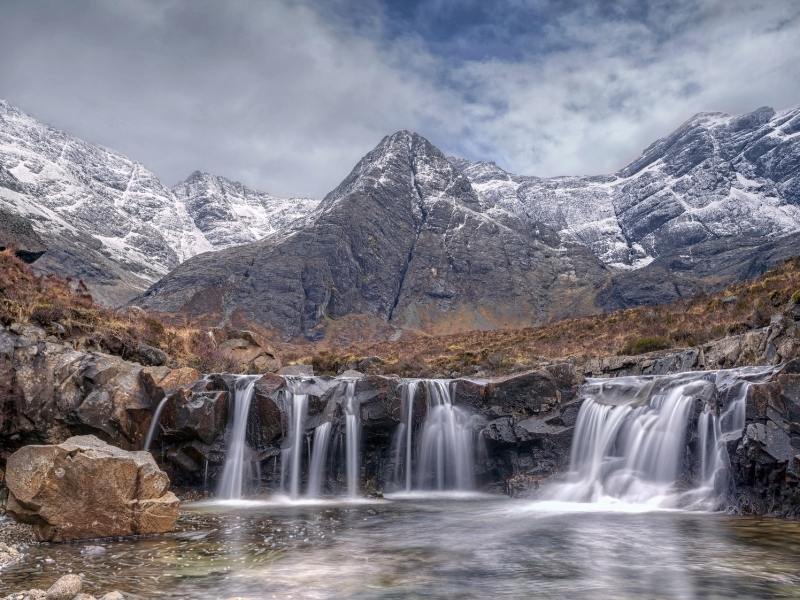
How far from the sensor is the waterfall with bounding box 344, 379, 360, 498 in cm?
2308

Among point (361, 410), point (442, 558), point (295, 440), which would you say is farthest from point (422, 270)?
point (442, 558)

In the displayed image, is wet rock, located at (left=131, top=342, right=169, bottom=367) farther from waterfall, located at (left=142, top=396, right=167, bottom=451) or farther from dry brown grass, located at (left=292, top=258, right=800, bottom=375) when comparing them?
dry brown grass, located at (left=292, top=258, right=800, bottom=375)

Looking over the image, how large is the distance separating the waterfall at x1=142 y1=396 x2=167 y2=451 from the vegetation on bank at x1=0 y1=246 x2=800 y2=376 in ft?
17.3

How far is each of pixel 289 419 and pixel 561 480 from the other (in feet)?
36.6

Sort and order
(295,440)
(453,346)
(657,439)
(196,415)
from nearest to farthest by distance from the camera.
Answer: (657,439) → (196,415) → (295,440) → (453,346)

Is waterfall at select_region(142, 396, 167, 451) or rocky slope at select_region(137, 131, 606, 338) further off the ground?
rocky slope at select_region(137, 131, 606, 338)

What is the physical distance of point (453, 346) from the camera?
5262cm

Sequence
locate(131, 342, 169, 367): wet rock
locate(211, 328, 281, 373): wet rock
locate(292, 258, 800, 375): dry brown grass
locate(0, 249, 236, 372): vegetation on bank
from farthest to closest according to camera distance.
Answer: locate(211, 328, 281, 373): wet rock < locate(292, 258, 800, 375): dry brown grass < locate(131, 342, 169, 367): wet rock < locate(0, 249, 236, 372): vegetation on bank

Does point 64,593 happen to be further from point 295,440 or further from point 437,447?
point 437,447

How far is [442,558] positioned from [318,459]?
1172cm

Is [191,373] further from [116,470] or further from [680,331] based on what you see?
[680,331]

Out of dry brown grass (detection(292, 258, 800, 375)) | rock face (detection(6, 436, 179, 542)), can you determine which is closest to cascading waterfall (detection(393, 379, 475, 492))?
dry brown grass (detection(292, 258, 800, 375))

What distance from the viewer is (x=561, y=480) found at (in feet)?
69.6

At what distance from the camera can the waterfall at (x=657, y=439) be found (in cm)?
1762
